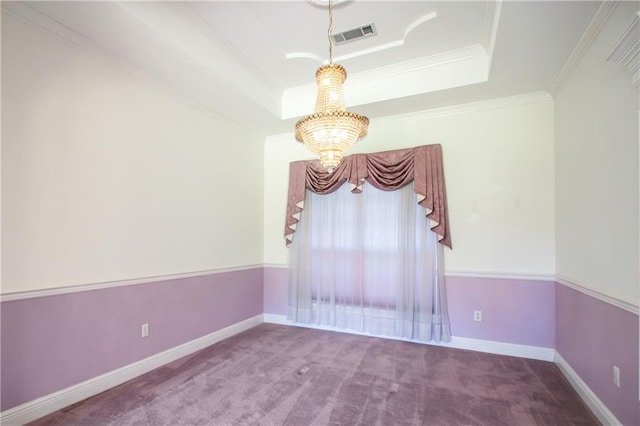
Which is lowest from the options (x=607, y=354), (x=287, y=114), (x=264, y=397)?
(x=264, y=397)

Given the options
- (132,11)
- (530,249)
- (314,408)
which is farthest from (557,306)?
(132,11)

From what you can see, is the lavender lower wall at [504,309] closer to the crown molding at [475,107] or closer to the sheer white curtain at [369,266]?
the sheer white curtain at [369,266]

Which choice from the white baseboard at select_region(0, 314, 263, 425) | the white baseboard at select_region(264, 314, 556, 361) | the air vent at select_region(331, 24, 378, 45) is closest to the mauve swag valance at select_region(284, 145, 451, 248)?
the white baseboard at select_region(264, 314, 556, 361)

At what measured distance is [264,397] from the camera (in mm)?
2391

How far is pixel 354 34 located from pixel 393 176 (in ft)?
5.10

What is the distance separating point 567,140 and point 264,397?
340cm

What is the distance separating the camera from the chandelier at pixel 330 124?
6.64 ft

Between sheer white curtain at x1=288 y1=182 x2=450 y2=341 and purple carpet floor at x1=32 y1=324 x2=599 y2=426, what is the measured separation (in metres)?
0.41

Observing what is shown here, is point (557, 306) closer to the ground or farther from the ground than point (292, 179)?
closer to the ground

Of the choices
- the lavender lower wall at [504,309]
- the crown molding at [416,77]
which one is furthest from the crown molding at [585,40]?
the lavender lower wall at [504,309]

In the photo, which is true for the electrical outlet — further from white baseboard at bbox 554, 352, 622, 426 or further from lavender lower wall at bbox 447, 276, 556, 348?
white baseboard at bbox 554, 352, 622, 426

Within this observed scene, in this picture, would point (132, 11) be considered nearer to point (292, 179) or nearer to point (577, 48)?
point (292, 179)

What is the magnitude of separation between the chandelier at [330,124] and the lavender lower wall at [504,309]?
7.31 ft

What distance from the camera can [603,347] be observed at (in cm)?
208
